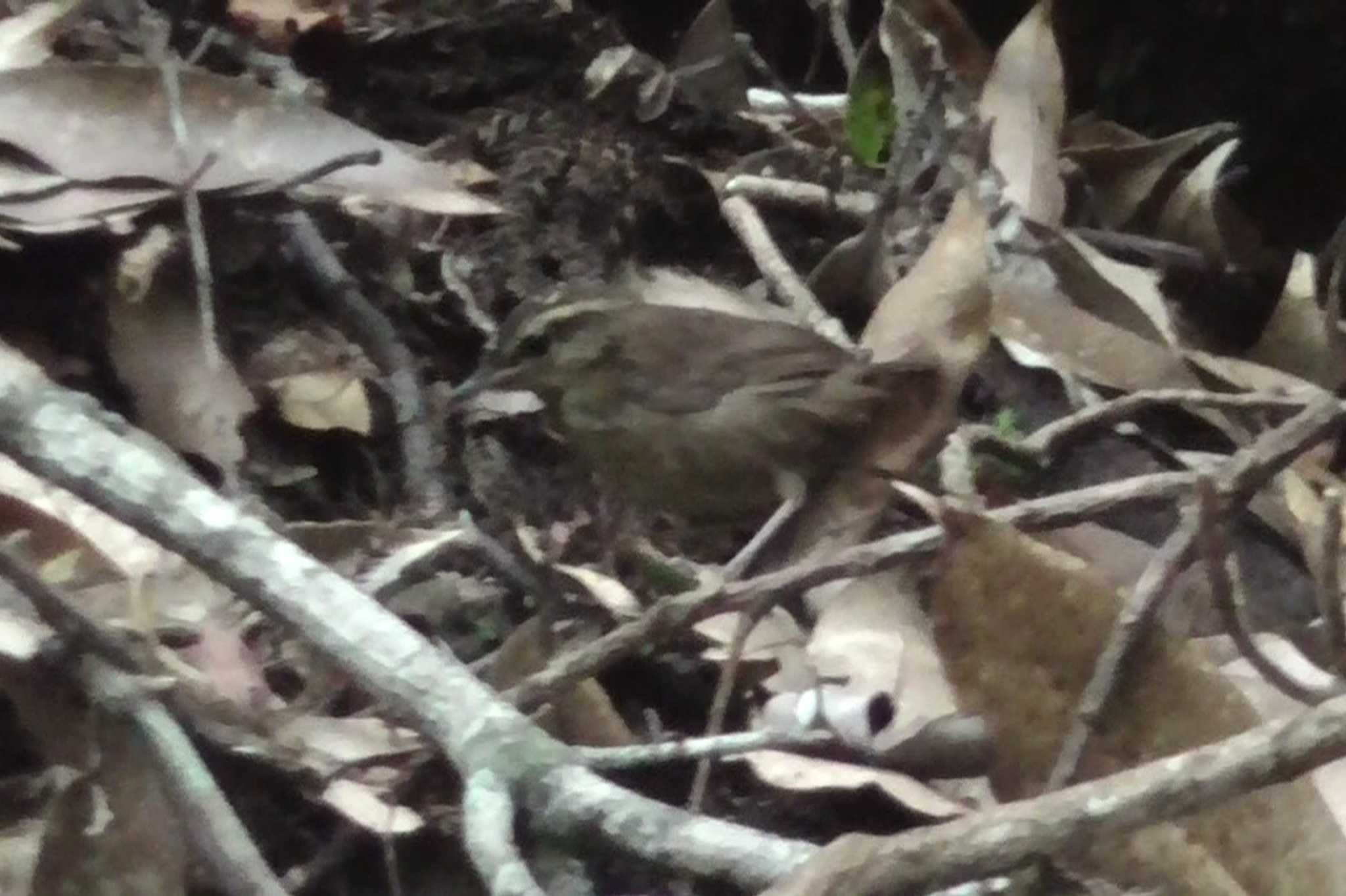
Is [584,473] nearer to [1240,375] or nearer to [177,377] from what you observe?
[177,377]

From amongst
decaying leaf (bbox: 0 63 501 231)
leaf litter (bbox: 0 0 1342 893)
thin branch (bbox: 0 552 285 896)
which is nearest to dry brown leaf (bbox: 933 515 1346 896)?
leaf litter (bbox: 0 0 1342 893)

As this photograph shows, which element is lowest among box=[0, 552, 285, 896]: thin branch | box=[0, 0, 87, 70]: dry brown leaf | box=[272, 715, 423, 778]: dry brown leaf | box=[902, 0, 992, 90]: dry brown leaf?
box=[272, 715, 423, 778]: dry brown leaf

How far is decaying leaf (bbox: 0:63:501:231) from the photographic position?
1.27m

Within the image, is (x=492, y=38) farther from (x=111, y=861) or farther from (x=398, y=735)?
(x=111, y=861)

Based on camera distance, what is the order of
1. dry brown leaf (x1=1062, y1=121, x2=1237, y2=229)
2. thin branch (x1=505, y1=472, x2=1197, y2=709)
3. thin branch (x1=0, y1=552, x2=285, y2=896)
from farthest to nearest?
dry brown leaf (x1=1062, y1=121, x2=1237, y2=229)
thin branch (x1=505, y1=472, x2=1197, y2=709)
thin branch (x1=0, y1=552, x2=285, y2=896)

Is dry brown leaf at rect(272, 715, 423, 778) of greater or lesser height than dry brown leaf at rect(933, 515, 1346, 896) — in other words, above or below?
below

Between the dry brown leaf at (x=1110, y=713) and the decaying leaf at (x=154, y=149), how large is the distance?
2.03ft

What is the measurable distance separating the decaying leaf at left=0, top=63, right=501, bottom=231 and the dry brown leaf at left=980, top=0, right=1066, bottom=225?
0.56 m

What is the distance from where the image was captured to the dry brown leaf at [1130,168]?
1.75 metres

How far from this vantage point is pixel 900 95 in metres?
1.74

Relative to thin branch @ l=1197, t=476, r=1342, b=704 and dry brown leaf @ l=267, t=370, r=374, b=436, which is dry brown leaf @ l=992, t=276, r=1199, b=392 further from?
dry brown leaf @ l=267, t=370, r=374, b=436

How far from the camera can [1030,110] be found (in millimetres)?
1749

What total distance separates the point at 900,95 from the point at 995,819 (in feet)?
3.68

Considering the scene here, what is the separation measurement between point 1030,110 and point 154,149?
2.84ft
